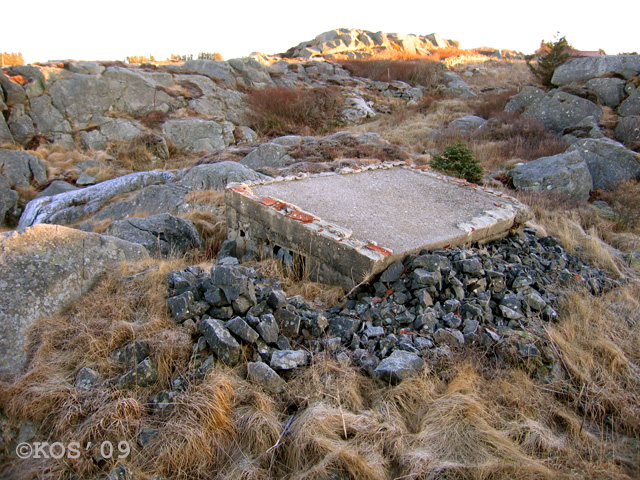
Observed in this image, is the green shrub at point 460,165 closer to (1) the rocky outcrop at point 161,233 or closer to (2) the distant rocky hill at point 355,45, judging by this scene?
(1) the rocky outcrop at point 161,233

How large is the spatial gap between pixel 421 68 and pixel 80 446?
29.8 metres

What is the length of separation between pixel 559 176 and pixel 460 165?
2206 millimetres

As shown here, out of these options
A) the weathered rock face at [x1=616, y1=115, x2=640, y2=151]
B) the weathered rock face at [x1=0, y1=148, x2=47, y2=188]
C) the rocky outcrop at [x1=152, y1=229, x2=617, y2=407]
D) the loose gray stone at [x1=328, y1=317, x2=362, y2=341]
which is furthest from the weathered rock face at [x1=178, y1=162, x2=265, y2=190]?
the weathered rock face at [x1=616, y1=115, x2=640, y2=151]

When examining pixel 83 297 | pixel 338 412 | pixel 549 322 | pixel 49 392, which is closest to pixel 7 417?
pixel 49 392

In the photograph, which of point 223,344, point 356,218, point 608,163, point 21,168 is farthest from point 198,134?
point 223,344

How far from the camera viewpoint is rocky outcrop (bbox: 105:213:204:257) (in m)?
5.77

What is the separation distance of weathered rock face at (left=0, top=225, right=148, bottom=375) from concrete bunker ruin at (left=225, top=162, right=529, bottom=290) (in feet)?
6.52

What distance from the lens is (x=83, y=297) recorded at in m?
3.70

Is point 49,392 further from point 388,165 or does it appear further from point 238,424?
point 388,165

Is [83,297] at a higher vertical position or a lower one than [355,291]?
higher

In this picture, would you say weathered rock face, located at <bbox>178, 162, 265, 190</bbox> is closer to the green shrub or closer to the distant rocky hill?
the green shrub

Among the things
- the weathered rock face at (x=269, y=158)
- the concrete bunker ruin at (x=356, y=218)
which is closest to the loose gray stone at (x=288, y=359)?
the concrete bunker ruin at (x=356, y=218)

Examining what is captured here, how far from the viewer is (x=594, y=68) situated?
15938mm

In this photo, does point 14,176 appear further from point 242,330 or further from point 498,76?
point 498,76
